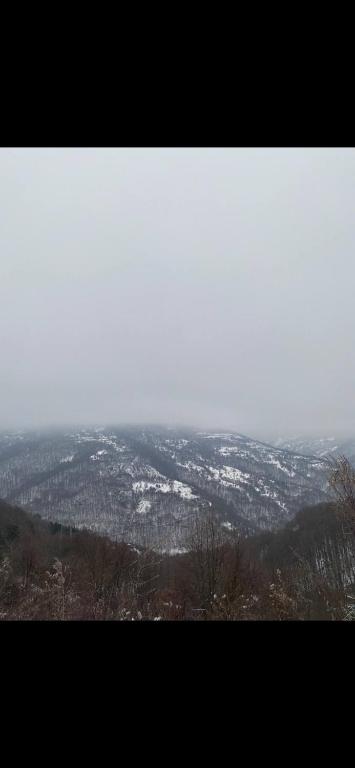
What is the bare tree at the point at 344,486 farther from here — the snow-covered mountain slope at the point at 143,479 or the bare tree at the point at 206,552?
the snow-covered mountain slope at the point at 143,479

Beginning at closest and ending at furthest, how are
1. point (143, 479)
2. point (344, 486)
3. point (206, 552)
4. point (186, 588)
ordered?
point (344, 486) < point (206, 552) < point (186, 588) < point (143, 479)

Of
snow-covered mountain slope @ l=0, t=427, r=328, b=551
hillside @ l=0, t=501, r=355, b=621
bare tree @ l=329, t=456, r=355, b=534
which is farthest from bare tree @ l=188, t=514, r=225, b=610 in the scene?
snow-covered mountain slope @ l=0, t=427, r=328, b=551

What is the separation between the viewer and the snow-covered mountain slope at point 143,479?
261ft

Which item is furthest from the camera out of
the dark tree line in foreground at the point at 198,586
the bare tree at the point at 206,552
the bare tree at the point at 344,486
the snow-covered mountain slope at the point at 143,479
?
the snow-covered mountain slope at the point at 143,479

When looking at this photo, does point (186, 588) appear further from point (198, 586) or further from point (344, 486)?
point (344, 486)

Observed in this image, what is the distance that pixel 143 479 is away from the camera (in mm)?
107625

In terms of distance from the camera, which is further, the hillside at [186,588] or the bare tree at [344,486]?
the hillside at [186,588]

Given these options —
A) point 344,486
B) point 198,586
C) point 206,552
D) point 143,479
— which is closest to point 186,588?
point 198,586

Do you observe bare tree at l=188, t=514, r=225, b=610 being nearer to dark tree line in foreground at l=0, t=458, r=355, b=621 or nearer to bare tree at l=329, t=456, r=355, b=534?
dark tree line in foreground at l=0, t=458, r=355, b=621

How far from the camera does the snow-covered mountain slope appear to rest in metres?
79.7

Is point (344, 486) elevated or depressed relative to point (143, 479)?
depressed

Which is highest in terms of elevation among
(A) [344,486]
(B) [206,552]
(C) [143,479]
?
(C) [143,479]

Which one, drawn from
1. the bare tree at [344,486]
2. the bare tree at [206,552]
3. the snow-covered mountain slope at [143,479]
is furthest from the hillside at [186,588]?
the snow-covered mountain slope at [143,479]
